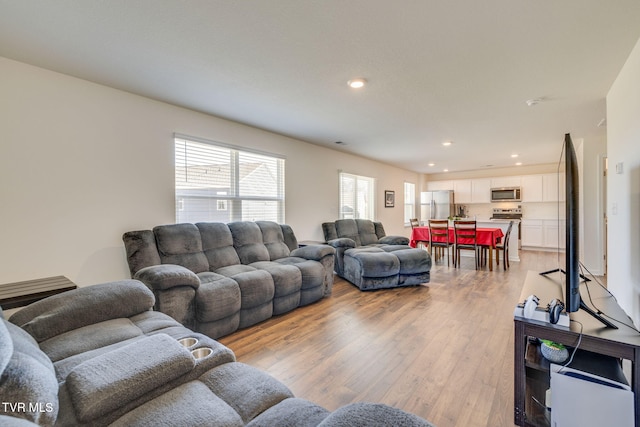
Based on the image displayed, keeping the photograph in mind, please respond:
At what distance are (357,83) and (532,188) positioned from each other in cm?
732

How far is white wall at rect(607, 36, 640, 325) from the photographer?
2.18m

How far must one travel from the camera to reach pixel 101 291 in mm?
1824

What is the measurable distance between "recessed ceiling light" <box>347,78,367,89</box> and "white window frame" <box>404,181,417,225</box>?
622 centimetres

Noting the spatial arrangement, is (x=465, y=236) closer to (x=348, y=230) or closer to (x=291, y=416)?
(x=348, y=230)

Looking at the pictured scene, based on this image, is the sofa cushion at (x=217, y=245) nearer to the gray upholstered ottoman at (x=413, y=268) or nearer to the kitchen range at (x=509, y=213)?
the gray upholstered ottoman at (x=413, y=268)

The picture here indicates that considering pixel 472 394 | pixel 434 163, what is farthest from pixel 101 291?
pixel 434 163

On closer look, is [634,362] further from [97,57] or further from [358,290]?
[97,57]

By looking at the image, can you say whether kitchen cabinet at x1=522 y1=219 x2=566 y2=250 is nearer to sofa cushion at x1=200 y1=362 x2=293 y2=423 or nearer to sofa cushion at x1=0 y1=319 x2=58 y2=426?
sofa cushion at x1=200 y1=362 x2=293 y2=423

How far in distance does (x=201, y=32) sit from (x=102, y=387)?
2.09 meters

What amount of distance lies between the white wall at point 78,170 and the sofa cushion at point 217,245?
458 millimetres

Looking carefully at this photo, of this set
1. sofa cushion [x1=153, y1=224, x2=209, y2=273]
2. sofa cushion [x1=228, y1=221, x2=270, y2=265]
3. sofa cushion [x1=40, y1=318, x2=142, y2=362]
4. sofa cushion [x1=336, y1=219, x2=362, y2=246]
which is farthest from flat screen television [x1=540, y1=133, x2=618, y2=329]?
sofa cushion [x1=336, y1=219, x2=362, y2=246]

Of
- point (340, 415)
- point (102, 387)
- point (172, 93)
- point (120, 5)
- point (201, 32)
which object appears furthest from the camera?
point (172, 93)

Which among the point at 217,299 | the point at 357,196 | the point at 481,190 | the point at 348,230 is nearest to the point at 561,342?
the point at 217,299

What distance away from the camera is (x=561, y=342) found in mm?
1470
